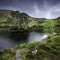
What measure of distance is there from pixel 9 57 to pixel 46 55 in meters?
4.76

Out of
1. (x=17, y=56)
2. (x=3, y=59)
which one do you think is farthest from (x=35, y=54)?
(x=3, y=59)

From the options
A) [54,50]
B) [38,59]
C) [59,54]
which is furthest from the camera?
[54,50]

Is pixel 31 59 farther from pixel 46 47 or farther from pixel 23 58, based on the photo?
pixel 46 47

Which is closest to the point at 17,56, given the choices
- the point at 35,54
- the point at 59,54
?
the point at 35,54

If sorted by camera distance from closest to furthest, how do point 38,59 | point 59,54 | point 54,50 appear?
point 38,59 → point 59,54 → point 54,50

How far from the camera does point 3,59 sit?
20.7m

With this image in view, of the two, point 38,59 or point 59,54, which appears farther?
point 59,54

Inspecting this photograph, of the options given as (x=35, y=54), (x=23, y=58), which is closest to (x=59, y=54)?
(x=35, y=54)

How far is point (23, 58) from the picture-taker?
20750 millimetres

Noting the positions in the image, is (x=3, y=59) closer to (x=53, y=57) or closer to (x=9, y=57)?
(x=9, y=57)

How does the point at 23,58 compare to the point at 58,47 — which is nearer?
the point at 23,58

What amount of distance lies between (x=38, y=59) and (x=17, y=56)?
11.2ft

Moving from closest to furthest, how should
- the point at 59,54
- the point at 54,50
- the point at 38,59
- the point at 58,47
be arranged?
1. the point at 38,59
2. the point at 59,54
3. the point at 54,50
4. the point at 58,47

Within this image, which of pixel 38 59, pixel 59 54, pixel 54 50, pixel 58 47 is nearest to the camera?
pixel 38 59
